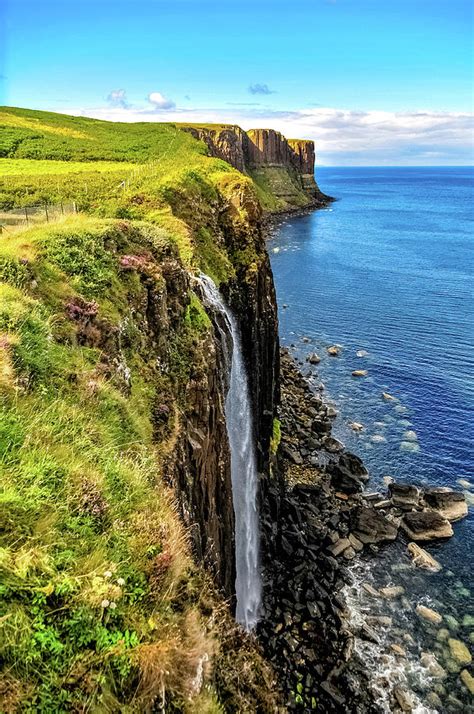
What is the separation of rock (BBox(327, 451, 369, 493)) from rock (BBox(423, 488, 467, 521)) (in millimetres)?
5370

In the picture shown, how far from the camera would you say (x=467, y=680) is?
85.4 feet

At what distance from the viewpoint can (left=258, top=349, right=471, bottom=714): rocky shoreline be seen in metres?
25.1

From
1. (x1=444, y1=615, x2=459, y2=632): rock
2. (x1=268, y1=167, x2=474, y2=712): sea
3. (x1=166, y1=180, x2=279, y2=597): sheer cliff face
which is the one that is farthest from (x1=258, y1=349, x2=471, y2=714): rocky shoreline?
(x1=166, y1=180, x2=279, y2=597): sheer cliff face

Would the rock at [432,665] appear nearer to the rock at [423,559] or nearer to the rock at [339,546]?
the rock at [423,559]

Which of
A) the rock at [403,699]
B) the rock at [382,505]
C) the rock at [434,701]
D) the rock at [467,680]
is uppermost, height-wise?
the rock at [382,505]

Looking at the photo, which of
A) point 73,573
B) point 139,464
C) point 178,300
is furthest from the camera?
point 178,300

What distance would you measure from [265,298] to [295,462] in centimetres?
1541

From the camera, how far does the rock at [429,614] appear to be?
29.5 metres

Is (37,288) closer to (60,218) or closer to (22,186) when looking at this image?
(60,218)

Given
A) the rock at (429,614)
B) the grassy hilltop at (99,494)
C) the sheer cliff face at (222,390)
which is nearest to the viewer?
the grassy hilltop at (99,494)

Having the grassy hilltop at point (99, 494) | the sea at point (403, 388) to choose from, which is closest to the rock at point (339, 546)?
the sea at point (403, 388)

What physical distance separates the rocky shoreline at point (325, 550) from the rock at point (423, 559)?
7 cm

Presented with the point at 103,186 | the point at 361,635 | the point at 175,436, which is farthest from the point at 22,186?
the point at 361,635

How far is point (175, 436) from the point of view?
14.7m
